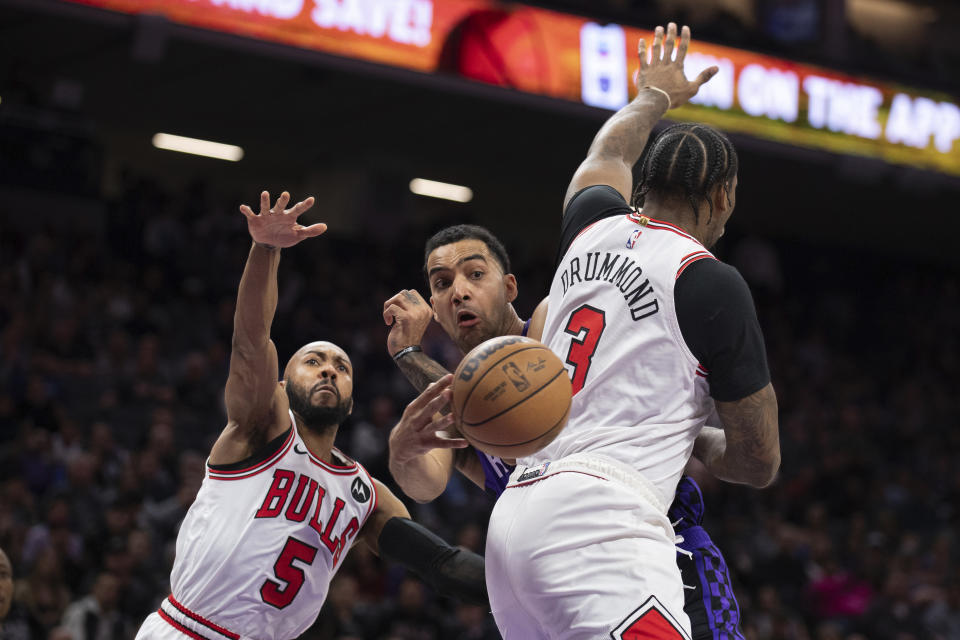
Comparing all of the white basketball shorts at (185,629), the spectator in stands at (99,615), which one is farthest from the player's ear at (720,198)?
the spectator in stands at (99,615)

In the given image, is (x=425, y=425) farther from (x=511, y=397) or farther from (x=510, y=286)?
(x=510, y=286)

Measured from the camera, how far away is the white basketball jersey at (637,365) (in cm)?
315

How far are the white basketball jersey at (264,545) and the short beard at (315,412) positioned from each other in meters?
0.16

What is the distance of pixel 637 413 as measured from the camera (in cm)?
315

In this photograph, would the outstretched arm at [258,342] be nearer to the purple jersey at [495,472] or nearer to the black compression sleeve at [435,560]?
the black compression sleeve at [435,560]

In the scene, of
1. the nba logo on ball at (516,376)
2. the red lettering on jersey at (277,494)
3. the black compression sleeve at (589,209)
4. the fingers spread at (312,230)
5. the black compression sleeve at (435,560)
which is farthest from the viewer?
the red lettering on jersey at (277,494)

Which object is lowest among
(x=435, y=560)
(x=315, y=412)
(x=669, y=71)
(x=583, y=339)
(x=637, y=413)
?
(x=435, y=560)

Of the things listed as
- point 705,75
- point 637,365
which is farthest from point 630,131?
point 637,365

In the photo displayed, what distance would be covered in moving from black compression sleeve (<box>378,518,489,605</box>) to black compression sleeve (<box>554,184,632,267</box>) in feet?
6.09

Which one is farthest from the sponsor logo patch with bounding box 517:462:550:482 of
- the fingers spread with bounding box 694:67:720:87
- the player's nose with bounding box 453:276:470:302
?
the fingers spread with bounding box 694:67:720:87

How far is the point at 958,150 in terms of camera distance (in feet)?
52.8

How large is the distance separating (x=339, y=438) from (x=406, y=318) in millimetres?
7966

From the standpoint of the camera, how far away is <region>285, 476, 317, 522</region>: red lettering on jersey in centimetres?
519

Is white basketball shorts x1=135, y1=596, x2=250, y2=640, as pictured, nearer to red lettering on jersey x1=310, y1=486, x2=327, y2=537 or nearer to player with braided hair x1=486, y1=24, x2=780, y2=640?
red lettering on jersey x1=310, y1=486, x2=327, y2=537
